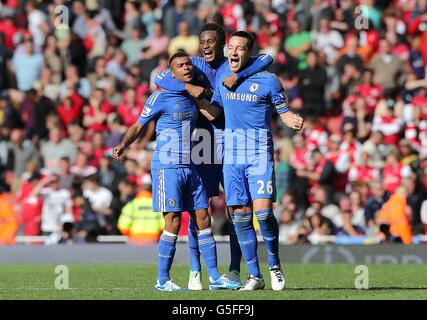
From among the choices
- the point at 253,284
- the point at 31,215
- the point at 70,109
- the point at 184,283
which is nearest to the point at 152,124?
the point at 70,109

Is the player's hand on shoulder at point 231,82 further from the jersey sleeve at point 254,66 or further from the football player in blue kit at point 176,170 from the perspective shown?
the football player in blue kit at point 176,170

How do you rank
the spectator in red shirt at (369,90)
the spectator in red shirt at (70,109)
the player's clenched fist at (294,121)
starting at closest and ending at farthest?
1. the player's clenched fist at (294,121)
2. the spectator in red shirt at (369,90)
3. the spectator in red shirt at (70,109)

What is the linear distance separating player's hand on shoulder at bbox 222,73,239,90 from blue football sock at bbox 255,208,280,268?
1.31 metres

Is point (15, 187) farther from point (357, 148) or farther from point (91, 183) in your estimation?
point (357, 148)

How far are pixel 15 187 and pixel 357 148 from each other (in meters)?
6.23

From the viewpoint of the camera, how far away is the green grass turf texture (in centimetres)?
1246

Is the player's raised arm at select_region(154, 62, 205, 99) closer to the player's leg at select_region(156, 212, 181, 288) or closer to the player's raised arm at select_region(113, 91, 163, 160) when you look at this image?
the player's raised arm at select_region(113, 91, 163, 160)

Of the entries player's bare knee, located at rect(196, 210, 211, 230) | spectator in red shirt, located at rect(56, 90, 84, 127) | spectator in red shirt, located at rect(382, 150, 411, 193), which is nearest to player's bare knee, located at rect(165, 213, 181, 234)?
player's bare knee, located at rect(196, 210, 211, 230)

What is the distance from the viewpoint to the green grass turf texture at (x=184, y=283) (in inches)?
491

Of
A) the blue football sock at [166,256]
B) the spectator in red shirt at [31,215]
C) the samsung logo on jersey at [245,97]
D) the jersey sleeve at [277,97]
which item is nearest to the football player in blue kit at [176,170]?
the blue football sock at [166,256]

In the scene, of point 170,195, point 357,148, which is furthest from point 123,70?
point 170,195

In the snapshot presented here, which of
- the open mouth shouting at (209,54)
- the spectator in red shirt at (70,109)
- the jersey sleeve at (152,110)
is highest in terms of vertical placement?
the spectator in red shirt at (70,109)

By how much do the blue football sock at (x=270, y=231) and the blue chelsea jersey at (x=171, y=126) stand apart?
0.98 metres
